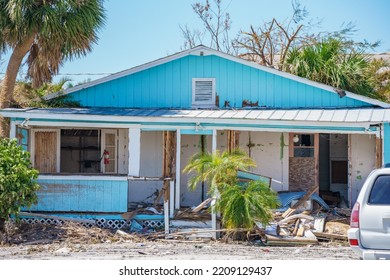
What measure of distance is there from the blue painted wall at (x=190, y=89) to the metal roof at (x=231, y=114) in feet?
2.19

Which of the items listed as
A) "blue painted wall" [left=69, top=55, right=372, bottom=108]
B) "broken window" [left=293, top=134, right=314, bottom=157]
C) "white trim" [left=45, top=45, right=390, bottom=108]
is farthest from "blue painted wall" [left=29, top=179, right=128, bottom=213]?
"broken window" [left=293, top=134, right=314, bottom=157]

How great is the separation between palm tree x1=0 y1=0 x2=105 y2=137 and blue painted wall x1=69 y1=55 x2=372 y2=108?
158 centimetres

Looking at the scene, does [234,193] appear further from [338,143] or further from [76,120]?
[338,143]

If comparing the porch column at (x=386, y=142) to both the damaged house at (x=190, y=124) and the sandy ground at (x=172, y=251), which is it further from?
the sandy ground at (x=172, y=251)

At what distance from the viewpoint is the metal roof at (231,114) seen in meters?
15.1

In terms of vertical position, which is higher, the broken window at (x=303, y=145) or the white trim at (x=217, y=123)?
the white trim at (x=217, y=123)

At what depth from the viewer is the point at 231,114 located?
16172mm

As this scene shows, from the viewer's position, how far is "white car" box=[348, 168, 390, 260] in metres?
8.17

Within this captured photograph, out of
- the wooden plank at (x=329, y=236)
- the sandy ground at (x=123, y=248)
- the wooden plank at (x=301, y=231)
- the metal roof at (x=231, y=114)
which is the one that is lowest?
the sandy ground at (x=123, y=248)

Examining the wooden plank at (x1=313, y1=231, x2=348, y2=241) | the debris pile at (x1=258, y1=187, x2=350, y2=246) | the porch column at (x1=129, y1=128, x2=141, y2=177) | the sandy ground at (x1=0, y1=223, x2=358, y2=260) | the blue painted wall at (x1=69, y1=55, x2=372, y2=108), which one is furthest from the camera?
the blue painted wall at (x1=69, y1=55, x2=372, y2=108)

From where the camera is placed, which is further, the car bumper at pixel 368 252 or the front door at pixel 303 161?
the front door at pixel 303 161

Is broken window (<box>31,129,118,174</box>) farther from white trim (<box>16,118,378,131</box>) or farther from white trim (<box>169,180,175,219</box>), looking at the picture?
white trim (<box>169,180,175,219</box>)

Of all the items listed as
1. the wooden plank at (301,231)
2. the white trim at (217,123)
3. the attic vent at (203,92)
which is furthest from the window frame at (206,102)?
the wooden plank at (301,231)
